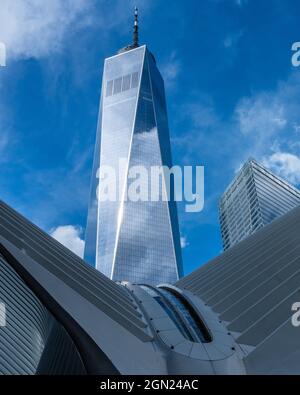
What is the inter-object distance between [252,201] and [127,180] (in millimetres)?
42915

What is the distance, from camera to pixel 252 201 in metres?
145

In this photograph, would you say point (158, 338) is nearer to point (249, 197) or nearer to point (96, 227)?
point (96, 227)

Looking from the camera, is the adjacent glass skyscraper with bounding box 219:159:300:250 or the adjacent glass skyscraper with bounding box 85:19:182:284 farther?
the adjacent glass skyscraper with bounding box 219:159:300:250

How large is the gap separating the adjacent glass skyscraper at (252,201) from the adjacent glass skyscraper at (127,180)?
80.0 feet

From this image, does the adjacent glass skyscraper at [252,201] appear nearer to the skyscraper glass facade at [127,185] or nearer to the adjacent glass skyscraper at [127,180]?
the adjacent glass skyscraper at [127,180]

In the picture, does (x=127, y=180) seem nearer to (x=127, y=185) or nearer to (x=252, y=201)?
(x=127, y=185)

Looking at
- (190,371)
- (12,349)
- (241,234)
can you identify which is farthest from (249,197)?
(190,371)

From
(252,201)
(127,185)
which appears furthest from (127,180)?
(252,201)

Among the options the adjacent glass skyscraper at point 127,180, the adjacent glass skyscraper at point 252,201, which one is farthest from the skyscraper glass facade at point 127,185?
the adjacent glass skyscraper at point 252,201

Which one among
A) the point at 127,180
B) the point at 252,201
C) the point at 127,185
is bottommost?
the point at 127,180

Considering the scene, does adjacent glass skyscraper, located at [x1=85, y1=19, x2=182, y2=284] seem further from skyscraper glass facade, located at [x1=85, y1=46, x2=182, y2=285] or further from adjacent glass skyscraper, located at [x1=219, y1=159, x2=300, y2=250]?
adjacent glass skyscraper, located at [x1=219, y1=159, x2=300, y2=250]

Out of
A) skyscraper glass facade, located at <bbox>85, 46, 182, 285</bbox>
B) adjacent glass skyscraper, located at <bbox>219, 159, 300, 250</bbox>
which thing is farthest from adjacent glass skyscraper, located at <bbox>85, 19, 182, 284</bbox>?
adjacent glass skyscraper, located at <bbox>219, 159, 300, 250</bbox>

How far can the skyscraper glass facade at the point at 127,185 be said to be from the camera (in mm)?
123125

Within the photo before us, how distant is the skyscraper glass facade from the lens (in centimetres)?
12312
